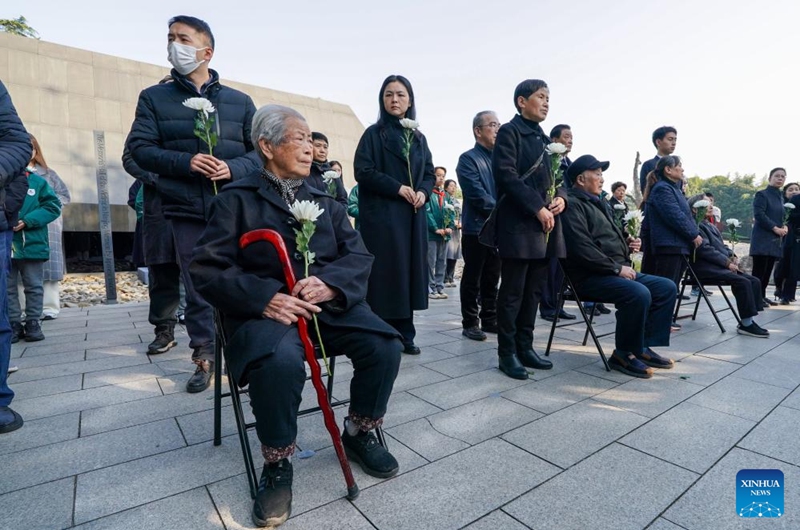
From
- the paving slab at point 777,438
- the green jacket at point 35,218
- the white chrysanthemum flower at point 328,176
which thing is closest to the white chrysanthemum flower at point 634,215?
the paving slab at point 777,438

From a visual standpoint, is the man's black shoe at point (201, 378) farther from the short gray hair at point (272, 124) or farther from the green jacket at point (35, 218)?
the green jacket at point (35, 218)

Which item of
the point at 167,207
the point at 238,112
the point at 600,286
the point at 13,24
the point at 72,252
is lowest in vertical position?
the point at 72,252

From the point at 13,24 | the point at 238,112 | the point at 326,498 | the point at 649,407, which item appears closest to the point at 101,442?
the point at 326,498

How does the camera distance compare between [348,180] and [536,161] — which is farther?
[348,180]

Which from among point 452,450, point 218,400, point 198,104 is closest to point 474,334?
point 452,450

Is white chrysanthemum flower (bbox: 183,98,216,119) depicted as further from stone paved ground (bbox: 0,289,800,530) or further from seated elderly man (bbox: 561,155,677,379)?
seated elderly man (bbox: 561,155,677,379)

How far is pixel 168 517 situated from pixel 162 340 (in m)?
2.85

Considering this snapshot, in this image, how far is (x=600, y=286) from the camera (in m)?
3.92

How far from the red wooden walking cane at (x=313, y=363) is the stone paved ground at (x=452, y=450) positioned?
13cm

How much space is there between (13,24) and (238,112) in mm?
28092

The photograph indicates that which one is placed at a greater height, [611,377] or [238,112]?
[238,112]

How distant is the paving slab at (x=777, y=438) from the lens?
234 centimetres

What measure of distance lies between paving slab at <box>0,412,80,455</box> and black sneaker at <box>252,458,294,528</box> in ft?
4.68

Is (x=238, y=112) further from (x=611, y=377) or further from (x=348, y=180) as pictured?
(x=348, y=180)
